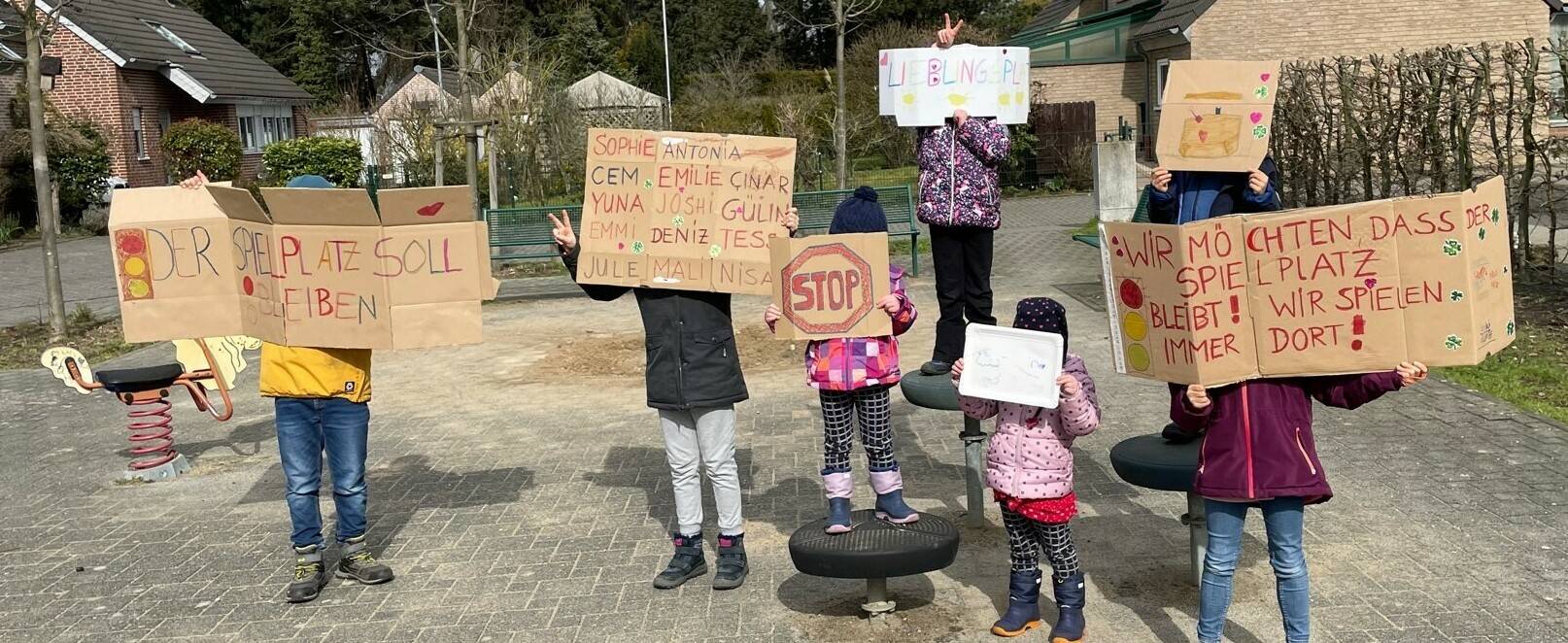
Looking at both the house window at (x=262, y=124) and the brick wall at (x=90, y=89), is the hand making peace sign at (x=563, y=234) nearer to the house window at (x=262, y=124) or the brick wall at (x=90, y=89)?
the brick wall at (x=90, y=89)

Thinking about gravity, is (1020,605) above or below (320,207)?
below

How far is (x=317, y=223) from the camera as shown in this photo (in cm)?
579

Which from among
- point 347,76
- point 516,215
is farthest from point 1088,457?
point 347,76

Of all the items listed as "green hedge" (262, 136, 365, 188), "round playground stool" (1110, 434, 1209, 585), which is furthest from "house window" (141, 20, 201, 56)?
"round playground stool" (1110, 434, 1209, 585)

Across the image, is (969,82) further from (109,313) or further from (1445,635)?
(109,313)

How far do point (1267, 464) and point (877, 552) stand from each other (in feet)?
4.78

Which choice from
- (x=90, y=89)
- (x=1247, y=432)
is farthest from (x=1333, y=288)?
(x=90, y=89)

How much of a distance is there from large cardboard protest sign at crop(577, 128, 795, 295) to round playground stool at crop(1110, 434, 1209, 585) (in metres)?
1.67

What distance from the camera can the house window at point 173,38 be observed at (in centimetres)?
3662

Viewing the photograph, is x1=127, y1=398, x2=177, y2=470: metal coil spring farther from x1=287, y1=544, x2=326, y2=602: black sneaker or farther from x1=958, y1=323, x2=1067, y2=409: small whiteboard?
x1=958, y1=323, x2=1067, y2=409: small whiteboard

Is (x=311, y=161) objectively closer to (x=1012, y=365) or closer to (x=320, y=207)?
(x=320, y=207)

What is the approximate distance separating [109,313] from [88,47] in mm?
19085

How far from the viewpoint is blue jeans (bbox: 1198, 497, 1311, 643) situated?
435 centimetres

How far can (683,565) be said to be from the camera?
5789 millimetres
